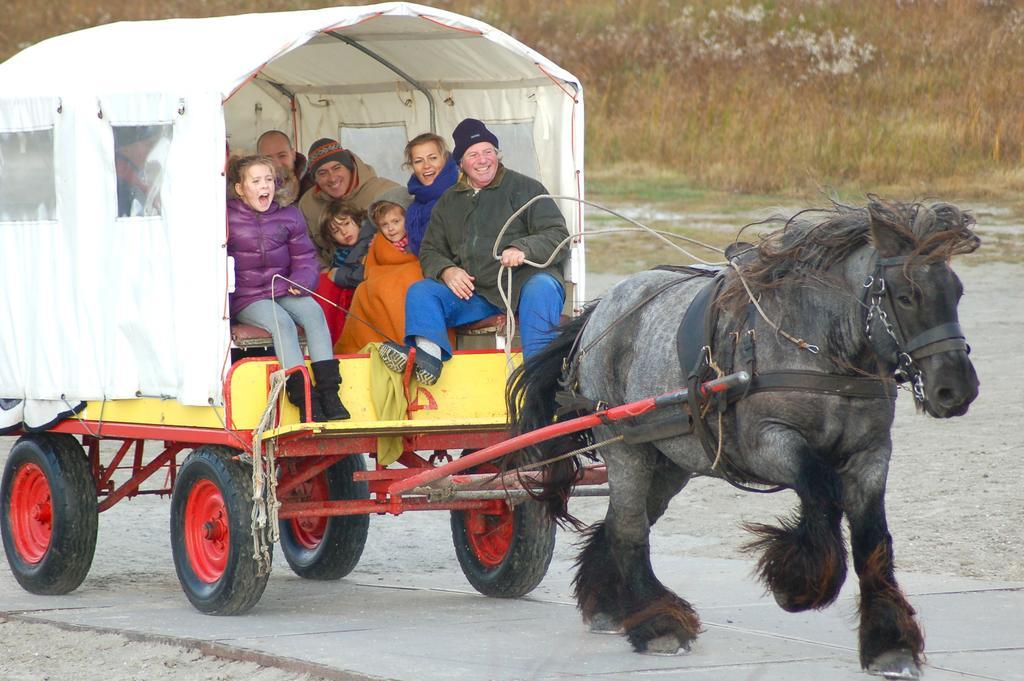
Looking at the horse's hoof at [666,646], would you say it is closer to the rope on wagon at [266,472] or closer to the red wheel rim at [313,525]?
the rope on wagon at [266,472]

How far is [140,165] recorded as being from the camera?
6.76m

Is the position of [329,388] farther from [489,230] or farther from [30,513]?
[30,513]

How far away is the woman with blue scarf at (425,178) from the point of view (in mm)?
7570

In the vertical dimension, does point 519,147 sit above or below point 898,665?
above

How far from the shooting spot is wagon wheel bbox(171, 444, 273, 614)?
21.6 ft

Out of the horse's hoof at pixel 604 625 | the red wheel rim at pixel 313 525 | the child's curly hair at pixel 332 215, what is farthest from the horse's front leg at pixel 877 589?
the child's curly hair at pixel 332 215

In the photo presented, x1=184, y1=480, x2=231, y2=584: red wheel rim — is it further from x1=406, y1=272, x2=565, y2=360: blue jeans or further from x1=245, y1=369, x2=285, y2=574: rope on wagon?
x1=406, y1=272, x2=565, y2=360: blue jeans

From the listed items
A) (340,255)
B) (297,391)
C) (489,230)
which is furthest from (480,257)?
(340,255)

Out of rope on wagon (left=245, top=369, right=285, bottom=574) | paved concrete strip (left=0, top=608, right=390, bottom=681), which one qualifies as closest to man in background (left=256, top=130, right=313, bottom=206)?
rope on wagon (left=245, top=369, right=285, bottom=574)

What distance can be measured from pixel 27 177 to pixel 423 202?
1.75m

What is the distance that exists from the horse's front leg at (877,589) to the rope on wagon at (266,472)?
230 cm

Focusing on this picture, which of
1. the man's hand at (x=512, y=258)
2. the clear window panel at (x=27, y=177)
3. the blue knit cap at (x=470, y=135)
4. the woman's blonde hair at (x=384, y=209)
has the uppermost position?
the blue knit cap at (x=470, y=135)

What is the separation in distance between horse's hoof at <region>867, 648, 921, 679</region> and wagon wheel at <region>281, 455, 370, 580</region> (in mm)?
3042

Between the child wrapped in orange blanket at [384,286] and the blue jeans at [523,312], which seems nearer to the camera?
the blue jeans at [523,312]
